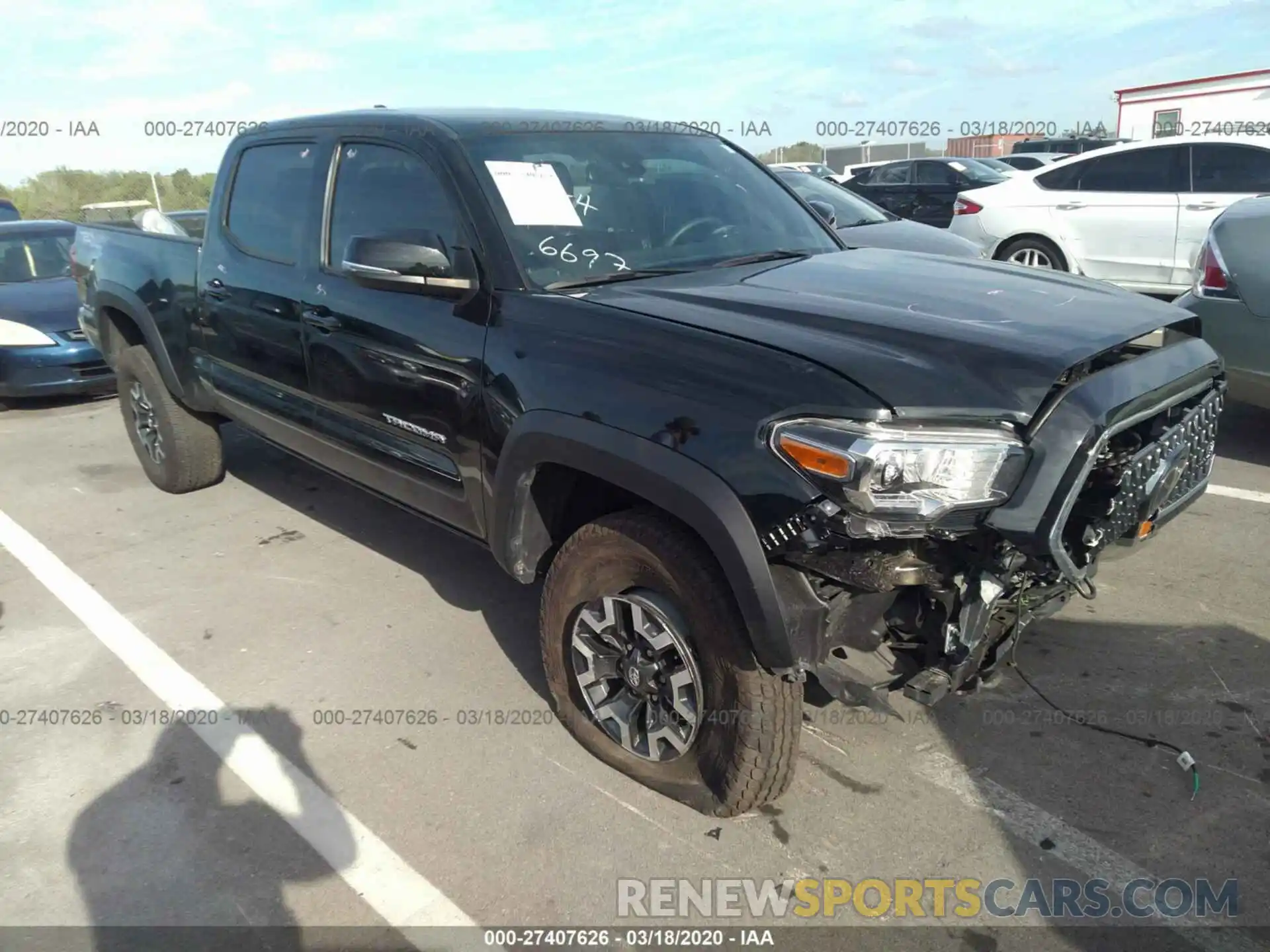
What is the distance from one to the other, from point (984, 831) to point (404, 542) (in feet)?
10.2

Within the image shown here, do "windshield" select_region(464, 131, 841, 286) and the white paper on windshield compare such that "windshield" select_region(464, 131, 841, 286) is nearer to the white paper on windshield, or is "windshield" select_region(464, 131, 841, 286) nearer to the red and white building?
the white paper on windshield

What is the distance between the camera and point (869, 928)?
7.85 feet

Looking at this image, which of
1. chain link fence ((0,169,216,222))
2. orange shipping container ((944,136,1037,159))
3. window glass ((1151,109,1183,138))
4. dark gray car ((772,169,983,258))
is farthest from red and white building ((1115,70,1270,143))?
chain link fence ((0,169,216,222))

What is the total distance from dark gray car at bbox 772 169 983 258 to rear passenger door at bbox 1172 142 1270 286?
1.94 m

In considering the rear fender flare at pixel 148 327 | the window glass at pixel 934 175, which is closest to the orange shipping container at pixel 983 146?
the window glass at pixel 934 175

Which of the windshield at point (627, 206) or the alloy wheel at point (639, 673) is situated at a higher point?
the windshield at point (627, 206)

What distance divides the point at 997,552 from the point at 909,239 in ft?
19.5

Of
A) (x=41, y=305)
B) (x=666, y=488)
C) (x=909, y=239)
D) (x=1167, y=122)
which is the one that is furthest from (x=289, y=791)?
(x=1167, y=122)

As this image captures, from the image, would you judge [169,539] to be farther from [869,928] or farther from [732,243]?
[869,928]

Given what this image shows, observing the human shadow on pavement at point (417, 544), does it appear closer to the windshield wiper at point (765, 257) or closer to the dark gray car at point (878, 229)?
the windshield wiper at point (765, 257)

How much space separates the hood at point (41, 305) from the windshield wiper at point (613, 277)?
6.38 m

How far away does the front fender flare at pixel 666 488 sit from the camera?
2262 millimetres

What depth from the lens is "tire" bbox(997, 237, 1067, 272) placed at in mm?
9234

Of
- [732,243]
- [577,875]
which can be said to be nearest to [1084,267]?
[732,243]
